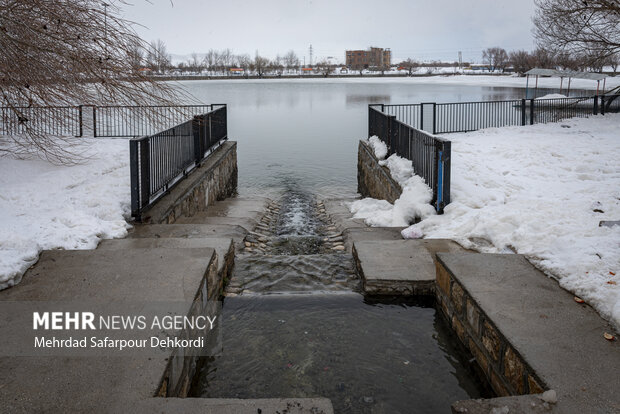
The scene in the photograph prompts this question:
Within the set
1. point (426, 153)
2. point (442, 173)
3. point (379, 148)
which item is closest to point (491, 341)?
point (442, 173)

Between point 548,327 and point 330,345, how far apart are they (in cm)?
195

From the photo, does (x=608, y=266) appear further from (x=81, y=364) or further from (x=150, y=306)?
(x=81, y=364)

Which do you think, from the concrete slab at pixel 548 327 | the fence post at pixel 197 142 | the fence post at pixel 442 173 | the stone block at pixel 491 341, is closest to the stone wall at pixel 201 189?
the fence post at pixel 197 142

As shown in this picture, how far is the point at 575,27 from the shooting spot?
23891mm

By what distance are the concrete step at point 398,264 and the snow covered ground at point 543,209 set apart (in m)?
0.52

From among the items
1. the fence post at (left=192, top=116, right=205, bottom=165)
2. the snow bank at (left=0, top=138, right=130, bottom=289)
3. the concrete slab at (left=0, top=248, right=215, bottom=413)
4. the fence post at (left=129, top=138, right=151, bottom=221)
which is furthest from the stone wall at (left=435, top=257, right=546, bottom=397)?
the fence post at (left=192, top=116, right=205, bottom=165)

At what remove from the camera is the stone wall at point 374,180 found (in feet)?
38.6

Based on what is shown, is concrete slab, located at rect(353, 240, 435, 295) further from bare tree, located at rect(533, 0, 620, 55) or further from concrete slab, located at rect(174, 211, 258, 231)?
bare tree, located at rect(533, 0, 620, 55)

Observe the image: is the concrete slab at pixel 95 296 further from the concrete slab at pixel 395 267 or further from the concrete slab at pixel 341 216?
the concrete slab at pixel 341 216

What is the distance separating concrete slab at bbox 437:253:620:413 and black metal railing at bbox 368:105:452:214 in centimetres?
288

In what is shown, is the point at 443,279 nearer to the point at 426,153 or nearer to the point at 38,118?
the point at 426,153

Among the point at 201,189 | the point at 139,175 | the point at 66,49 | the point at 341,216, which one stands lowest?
the point at 341,216

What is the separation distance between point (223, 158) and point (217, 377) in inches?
471

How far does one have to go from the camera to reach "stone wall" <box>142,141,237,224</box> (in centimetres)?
909
